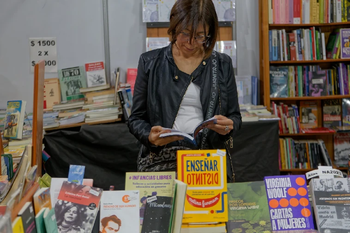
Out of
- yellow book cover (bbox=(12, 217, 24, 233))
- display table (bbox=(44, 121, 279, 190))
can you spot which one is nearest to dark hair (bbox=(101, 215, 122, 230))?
yellow book cover (bbox=(12, 217, 24, 233))

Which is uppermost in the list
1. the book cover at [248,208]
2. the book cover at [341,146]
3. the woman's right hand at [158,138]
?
the woman's right hand at [158,138]

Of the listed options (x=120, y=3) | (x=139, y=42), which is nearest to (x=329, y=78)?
(x=139, y=42)

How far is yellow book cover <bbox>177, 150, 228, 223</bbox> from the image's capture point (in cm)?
149

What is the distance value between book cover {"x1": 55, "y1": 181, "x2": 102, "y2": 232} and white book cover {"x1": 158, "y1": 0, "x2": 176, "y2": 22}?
2980 millimetres

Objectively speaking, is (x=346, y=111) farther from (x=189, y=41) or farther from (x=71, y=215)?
(x=71, y=215)

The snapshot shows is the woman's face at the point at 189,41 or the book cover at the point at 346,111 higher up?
the woman's face at the point at 189,41

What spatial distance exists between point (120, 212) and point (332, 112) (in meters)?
3.54

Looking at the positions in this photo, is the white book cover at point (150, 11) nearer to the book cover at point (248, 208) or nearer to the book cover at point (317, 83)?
the book cover at point (317, 83)

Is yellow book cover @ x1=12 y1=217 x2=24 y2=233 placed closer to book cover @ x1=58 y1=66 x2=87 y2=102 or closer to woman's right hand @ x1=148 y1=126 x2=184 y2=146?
woman's right hand @ x1=148 y1=126 x2=184 y2=146

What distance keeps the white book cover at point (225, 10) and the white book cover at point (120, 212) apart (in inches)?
123

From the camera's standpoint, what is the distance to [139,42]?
423cm

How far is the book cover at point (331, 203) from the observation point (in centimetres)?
146

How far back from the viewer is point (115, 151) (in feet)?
11.7

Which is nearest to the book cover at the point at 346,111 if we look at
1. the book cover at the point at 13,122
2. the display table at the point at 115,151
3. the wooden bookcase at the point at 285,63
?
the wooden bookcase at the point at 285,63
